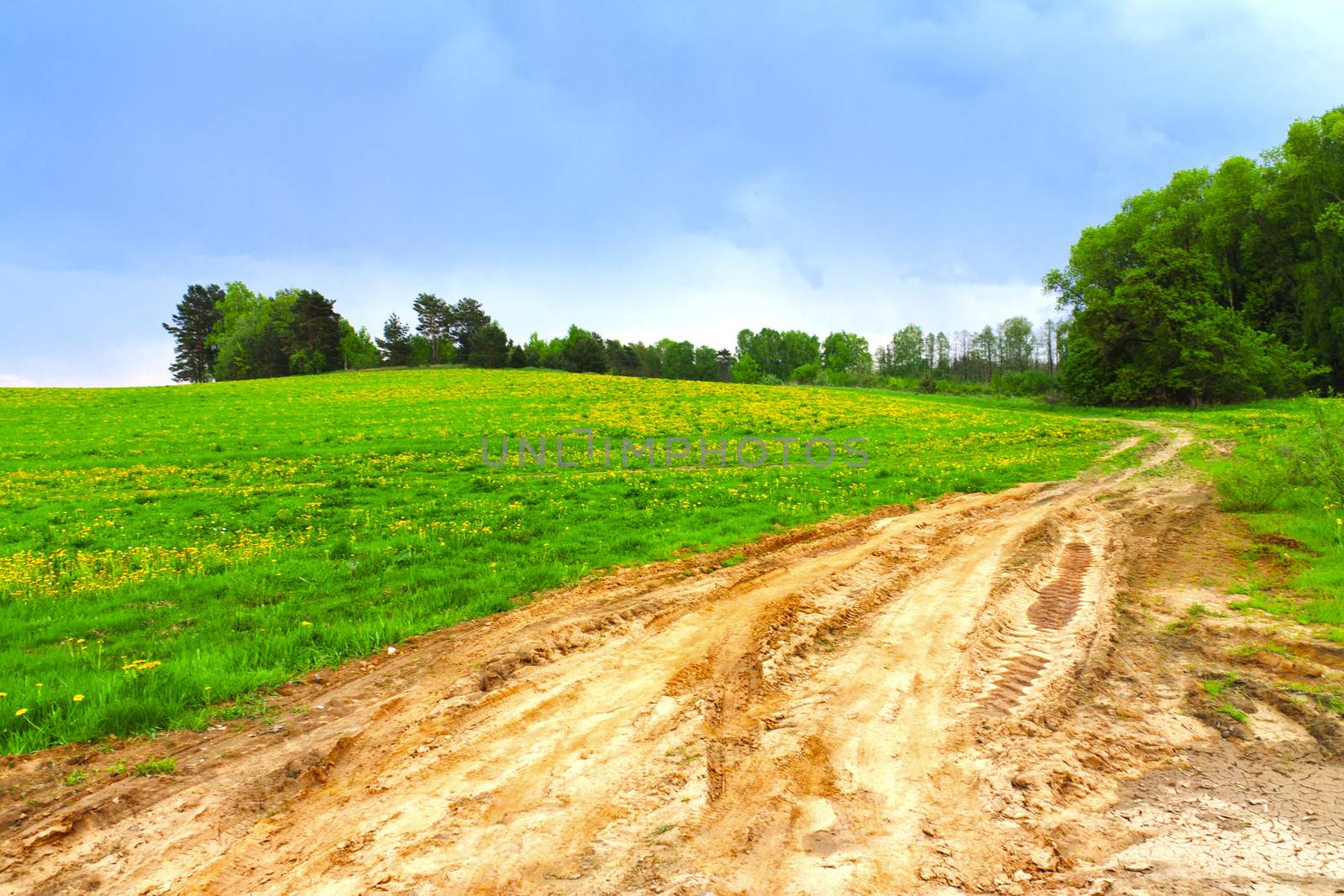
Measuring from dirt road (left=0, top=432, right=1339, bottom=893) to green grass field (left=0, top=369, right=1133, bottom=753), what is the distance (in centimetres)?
98

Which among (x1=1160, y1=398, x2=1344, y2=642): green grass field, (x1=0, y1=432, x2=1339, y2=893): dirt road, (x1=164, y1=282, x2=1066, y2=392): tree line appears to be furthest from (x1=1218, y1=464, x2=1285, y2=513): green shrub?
(x1=164, y1=282, x2=1066, y2=392): tree line

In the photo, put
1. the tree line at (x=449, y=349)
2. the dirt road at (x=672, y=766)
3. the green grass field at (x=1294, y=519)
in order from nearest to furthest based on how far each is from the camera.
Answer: the dirt road at (x=672, y=766) < the green grass field at (x=1294, y=519) < the tree line at (x=449, y=349)

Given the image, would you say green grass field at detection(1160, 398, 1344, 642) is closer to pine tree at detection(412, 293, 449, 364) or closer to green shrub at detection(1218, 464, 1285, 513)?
green shrub at detection(1218, 464, 1285, 513)

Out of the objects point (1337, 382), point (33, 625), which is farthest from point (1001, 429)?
point (1337, 382)

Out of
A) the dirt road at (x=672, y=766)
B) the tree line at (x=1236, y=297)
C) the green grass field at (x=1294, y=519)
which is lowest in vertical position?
the dirt road at (x=672, y=766)

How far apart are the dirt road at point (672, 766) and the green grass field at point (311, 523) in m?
0.98

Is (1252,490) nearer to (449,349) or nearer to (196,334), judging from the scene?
(449,349)

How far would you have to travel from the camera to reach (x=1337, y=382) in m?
42.6

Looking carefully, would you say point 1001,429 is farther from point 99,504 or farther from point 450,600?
point 99,504

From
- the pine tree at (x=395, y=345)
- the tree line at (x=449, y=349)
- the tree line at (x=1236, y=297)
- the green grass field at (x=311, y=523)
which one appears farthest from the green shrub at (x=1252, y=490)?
the pine tree at (x=395, y=345)

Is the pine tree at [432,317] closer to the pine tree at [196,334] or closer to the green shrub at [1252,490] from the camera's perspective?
the pine tree at [196,334]

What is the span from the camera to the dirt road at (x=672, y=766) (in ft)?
10.9

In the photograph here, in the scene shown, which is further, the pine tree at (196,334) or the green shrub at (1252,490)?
the pine tree at (196,334)

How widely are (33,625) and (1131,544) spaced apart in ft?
49.6
